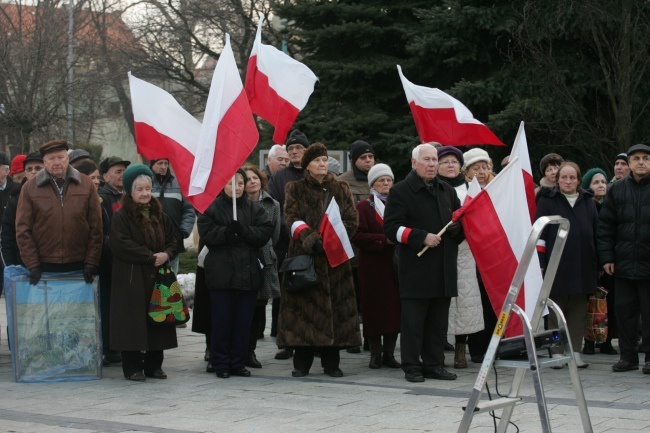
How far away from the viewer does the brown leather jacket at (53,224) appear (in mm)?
9961

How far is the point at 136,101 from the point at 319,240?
2.17 m

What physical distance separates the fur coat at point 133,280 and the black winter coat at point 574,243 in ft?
11.4

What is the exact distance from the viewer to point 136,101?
1026 centimetres

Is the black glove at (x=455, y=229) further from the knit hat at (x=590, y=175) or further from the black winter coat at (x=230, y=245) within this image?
the knit hat at (x=590, y=175)

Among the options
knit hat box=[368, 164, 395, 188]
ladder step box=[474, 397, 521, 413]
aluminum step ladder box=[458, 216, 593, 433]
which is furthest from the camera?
knit hat box=[368, 164, 395, 188]

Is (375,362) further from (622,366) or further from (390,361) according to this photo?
(622,366)

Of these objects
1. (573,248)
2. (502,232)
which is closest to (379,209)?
(573,248)

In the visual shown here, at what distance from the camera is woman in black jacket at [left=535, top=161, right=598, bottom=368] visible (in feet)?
33.7

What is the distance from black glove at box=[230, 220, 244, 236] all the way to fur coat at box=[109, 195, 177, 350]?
0.71 m

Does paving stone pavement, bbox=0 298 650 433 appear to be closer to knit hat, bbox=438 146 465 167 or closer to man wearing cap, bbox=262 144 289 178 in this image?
knit hat, bbox=438 146 465 167

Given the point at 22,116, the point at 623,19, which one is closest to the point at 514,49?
the point at 623,19

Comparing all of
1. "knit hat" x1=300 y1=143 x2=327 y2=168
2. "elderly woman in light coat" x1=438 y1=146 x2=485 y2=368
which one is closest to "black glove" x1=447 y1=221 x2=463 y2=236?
"elderly woman in light coat" x1=438 y1=146 x2=485 y2=368

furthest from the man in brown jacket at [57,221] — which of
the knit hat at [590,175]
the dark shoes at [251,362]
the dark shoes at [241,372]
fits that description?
the knit hat at [590,175]

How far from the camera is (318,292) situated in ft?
32.1
